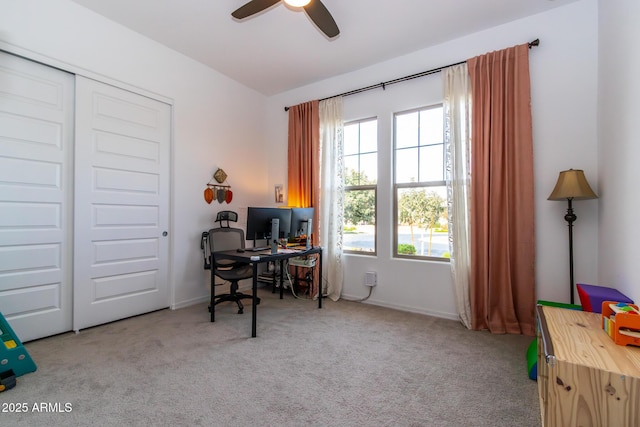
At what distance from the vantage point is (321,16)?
7.94ft

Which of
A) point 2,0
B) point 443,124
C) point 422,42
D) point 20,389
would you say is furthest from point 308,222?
point 2,0

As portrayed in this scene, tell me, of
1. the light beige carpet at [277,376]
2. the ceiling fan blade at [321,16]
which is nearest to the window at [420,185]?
the light beige carpet at [277,376]

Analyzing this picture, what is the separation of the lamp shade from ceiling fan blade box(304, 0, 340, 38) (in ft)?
7.66

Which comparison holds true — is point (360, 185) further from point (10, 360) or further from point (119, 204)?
point (10, 360)

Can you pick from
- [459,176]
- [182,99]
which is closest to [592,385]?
[459,176]

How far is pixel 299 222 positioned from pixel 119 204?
6.35 ft

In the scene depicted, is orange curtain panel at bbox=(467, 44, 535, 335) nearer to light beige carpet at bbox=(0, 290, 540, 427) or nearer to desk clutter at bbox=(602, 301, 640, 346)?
light beige carpet at bbox=(0, 290, 540, 427)

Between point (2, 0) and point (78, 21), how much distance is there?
19.8 inches

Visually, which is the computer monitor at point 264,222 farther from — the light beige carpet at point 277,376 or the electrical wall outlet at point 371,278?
the electrical wall outlet at point 371,278

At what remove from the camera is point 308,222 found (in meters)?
3.66

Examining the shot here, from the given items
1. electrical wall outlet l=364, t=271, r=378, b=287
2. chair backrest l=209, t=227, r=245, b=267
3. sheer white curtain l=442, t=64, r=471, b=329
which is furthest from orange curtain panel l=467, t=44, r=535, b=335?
chair backrest l=209, t=227, r=245, b=267

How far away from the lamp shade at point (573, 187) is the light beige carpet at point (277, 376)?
133cm

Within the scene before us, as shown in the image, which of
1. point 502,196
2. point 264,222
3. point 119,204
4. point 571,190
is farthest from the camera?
point 264,222

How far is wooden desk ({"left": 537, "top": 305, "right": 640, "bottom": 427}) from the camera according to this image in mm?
1117
